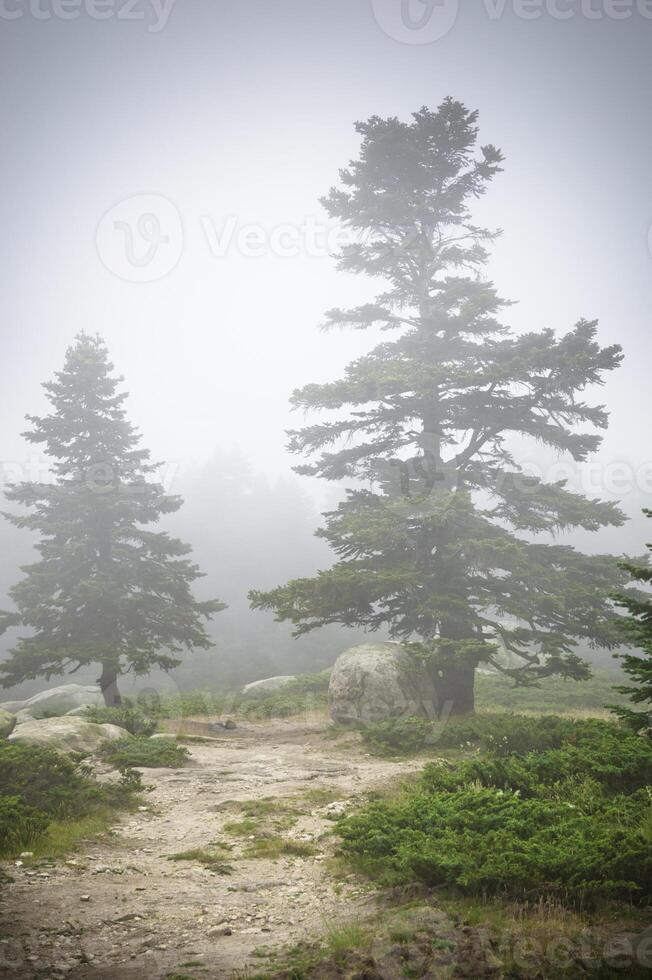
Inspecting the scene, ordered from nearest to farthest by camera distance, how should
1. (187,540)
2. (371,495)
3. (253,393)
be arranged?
(371,495), (187,540), (253,393)

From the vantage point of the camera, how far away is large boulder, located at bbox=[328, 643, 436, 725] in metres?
14.0

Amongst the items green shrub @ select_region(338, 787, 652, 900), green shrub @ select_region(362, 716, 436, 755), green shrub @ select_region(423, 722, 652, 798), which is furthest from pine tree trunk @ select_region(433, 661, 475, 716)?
green shrub @ select_region(338, 787, 652, 900)

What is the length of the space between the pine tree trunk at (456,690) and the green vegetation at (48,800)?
8.67 metres

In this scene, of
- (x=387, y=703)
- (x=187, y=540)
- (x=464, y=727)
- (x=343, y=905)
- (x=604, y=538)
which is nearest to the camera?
(x=343, y=905)

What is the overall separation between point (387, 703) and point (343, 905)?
377 inches

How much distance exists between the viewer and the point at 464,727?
1131 centimetres

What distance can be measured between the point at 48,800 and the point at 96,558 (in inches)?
526

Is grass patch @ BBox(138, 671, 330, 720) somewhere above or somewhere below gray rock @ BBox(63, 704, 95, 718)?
below

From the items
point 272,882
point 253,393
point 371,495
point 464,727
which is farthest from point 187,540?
point 253,393

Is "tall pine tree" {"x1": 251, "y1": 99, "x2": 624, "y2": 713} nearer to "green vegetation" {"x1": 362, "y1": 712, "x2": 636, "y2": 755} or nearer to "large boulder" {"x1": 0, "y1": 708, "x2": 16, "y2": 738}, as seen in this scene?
"green vegetation" {"x1": 362, "y1": 712, "x2": 636, "y2": 755}

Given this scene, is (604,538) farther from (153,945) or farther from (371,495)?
(153,945)

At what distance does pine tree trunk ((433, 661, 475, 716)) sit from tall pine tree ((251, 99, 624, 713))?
1.7 inches

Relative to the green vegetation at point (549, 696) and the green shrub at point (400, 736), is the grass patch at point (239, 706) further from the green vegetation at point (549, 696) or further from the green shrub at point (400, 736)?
the green vegetation at point (549, 696)

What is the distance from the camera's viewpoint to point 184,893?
17.3 ft
